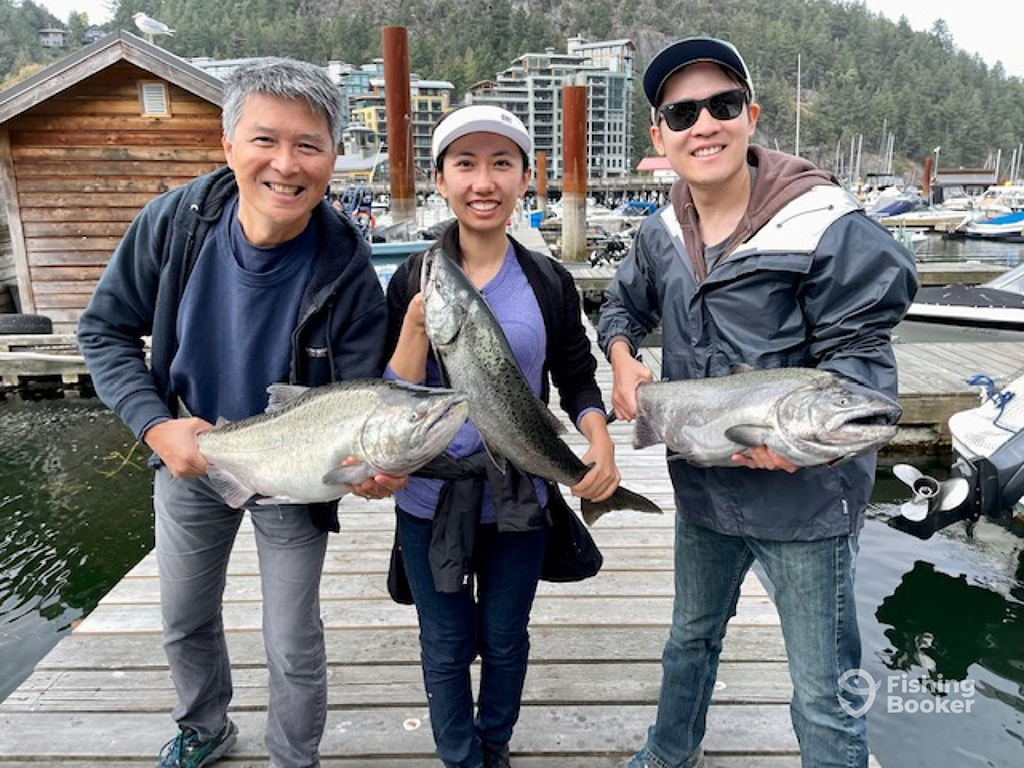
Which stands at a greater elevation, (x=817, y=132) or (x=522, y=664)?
(x=817, y=132)

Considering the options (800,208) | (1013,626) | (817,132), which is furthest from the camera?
(817,132)

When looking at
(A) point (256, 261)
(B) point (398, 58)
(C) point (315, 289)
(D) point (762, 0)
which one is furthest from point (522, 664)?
(D) point (762, 0)

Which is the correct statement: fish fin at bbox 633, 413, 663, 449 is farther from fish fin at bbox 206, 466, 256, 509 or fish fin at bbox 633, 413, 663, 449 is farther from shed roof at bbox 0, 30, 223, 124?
shed roof at bbox 0, 30, 223, 124

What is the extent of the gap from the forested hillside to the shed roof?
4412 inches

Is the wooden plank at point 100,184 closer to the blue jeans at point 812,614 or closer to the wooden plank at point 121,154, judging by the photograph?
the wooden plank at point 121,154

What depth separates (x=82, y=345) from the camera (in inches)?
93.4

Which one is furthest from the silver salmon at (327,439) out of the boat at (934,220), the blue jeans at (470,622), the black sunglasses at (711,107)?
the boat at (934,220)

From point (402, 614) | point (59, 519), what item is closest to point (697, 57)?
point (402, 614)

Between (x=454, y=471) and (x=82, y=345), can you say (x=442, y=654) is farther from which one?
(x=82, y=345)

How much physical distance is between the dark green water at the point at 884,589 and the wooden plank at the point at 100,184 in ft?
14.1

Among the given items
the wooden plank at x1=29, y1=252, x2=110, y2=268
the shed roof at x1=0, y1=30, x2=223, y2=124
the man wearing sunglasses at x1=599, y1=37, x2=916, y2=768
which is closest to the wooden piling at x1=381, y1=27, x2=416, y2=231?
the shed roof at x1=0, y1=30, x2=223, y2=124

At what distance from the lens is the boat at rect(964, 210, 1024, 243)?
35.9 meters

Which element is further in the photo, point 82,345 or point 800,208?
point 82,345

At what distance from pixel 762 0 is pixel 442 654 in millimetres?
199371
